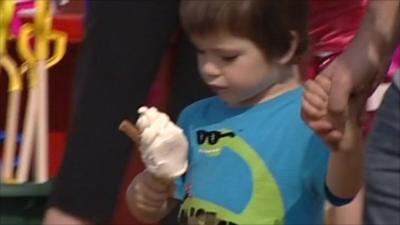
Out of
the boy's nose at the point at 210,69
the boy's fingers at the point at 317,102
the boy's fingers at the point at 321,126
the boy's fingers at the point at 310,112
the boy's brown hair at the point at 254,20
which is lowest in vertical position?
the boy's nose at the point at 210,69

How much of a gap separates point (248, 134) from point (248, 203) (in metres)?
0.10

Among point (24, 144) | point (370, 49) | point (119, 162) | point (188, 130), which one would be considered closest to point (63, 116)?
point (24, 144)

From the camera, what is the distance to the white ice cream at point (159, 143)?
1838mm

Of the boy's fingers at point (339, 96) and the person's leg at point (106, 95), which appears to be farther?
the person's leg at point (106, 95)

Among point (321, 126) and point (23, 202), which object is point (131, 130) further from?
point (23, 202)

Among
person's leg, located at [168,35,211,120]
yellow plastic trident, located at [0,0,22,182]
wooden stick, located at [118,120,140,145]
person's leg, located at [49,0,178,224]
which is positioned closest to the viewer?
wooden stick, located at [118,120,140,145]

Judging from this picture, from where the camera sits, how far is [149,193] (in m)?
A: 1.90

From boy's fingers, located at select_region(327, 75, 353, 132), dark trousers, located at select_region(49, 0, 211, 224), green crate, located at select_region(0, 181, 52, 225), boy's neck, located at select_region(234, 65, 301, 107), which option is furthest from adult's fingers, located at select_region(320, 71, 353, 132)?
green crate, located at select_region(0, 181, 52, 225)

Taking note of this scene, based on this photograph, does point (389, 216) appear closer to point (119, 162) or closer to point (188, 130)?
point (188, 130)

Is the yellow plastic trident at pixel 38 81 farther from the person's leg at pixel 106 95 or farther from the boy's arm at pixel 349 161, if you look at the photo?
the boy's arm at pixel 349 161

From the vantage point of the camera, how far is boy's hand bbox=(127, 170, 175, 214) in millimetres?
1892

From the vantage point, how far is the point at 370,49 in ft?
5.01

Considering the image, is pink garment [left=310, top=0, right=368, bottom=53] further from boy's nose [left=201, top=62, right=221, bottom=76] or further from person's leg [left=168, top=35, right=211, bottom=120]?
boy's nose [left=201, top=62, right=221, bottom=76]

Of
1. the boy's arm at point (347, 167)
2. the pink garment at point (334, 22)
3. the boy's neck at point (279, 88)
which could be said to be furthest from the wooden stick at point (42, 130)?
the boy's arm at point (347, 167)
